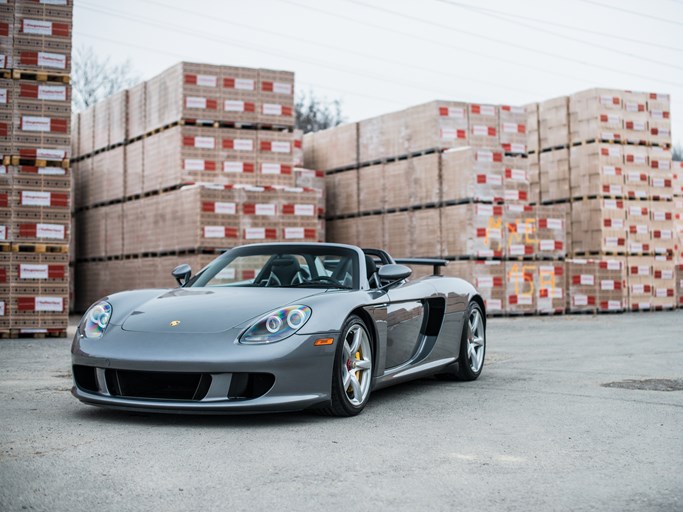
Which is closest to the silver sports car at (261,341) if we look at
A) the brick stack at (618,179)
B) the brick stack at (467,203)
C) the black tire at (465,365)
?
the black tire at (465,365)

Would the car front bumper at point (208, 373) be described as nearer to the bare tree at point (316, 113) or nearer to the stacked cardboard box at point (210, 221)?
the stacked cardboard box at point (210, 221)

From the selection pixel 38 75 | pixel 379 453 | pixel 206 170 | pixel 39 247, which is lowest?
pixel 379 453

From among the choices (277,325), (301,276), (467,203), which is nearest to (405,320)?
(301,276)

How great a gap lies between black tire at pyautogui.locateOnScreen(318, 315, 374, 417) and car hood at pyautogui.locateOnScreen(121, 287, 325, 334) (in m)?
0.32

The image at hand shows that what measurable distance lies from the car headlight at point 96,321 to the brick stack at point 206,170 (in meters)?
8.76

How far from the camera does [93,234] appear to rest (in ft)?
58.6

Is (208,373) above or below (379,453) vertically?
above

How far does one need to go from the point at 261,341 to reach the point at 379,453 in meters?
1.04

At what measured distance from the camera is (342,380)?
5172 millimetres

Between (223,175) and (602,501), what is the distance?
1208 cm

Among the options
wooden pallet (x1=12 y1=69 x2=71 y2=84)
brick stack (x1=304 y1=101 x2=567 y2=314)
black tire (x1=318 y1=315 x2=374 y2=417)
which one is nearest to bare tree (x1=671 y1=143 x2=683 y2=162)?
brick stack (x1=304 y1=101 x2=567 y2=314)

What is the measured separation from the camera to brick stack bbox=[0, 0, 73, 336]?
11836 millimetres

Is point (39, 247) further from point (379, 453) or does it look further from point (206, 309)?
point (379, 453)

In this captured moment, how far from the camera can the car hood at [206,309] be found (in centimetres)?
507
